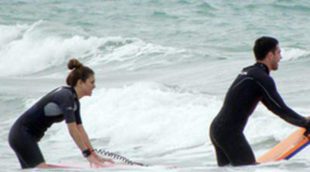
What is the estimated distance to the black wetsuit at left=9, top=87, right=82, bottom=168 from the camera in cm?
809

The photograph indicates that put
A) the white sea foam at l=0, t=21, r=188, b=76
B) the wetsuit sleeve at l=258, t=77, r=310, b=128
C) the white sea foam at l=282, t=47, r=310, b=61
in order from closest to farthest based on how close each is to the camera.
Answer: the wetsuit sleeve at l=258, t=77, r=310, b=128, the white sea foam at l=282, t=47, r=310, b=61, the white sea foam at l=0, t=21, r=188, b=76

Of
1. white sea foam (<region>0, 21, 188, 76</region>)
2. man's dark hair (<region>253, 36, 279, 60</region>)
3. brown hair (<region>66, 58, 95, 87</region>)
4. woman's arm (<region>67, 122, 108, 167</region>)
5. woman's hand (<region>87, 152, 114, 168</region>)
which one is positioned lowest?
white sea foam (<region>0, 21, 188, 76</region>)

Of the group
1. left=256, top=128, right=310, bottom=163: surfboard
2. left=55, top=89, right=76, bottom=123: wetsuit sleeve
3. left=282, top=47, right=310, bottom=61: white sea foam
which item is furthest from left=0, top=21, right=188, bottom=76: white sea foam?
left=55, top=89, right=76, bottom=123: wetsuit sleeve

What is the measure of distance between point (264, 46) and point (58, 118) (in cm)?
194

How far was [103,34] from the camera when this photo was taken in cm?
2850

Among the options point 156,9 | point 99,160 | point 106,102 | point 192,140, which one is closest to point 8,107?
point 106,102

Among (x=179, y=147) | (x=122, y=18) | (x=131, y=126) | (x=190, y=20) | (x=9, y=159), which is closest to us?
(x=9, y=159)

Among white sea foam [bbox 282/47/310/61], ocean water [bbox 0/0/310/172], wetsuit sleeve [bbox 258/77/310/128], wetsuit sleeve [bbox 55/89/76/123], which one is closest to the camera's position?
wetsuit sleeve [bbox 258/77/310/128]

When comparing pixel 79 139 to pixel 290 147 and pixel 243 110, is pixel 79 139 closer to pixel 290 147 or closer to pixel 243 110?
pixel 243 110

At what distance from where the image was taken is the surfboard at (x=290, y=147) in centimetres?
833

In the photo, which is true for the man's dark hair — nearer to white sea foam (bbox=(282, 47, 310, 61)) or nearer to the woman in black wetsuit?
the woman in black wetsuit

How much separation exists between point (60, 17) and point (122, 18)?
2.25m

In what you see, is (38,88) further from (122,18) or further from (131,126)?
(122,18)

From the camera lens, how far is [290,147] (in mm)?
8469
